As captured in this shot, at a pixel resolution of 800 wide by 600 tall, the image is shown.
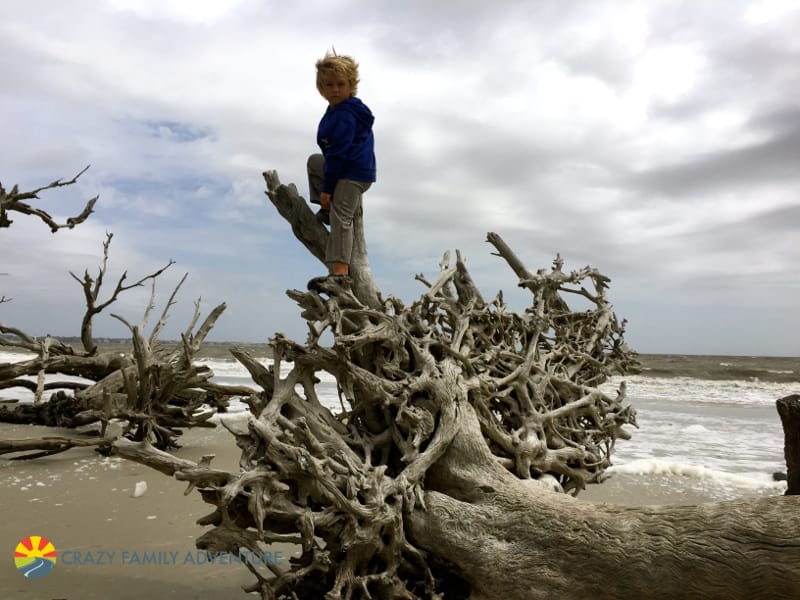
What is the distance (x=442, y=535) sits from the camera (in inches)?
113

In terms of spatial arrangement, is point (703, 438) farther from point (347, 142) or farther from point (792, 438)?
point (347, 142)

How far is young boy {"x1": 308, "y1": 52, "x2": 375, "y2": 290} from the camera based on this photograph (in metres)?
3.70

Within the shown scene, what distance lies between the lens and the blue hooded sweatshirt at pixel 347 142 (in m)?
3.70

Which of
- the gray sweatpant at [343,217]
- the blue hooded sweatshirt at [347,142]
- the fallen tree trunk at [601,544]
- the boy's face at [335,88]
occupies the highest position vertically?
the boy's face at [335,88]

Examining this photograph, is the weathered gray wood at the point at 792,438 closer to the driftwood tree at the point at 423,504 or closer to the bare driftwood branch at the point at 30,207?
the driftwood tree at the point at 423,504

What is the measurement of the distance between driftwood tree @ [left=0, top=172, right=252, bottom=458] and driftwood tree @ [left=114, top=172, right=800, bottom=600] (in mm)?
3611

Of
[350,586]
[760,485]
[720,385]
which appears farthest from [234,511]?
[720,385]

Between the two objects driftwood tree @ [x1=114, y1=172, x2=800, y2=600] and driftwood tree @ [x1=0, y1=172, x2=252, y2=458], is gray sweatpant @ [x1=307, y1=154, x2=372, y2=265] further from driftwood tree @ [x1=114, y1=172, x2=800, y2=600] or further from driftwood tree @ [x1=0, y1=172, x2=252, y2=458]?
driftwood tree @ [x1=0, y1=172, x2=252, y2=458]

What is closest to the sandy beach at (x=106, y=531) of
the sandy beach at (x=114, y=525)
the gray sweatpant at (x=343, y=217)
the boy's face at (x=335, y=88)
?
the sandy beach at (x=114, y=525)

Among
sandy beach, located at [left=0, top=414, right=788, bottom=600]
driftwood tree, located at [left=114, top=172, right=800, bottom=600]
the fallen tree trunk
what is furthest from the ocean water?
the fallen tree trunk

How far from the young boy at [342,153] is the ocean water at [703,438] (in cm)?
315

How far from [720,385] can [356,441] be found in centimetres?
2267

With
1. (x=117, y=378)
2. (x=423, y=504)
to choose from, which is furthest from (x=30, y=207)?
(x=423, y=504)

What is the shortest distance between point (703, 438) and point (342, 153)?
912cm
